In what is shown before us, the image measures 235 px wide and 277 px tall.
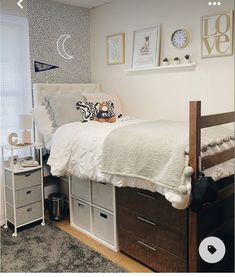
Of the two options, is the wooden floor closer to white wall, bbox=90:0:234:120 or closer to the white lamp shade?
the white lamp shade

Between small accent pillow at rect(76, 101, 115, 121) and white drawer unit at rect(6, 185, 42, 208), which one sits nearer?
white drawer unit at rect(6, 185, 42, 208)

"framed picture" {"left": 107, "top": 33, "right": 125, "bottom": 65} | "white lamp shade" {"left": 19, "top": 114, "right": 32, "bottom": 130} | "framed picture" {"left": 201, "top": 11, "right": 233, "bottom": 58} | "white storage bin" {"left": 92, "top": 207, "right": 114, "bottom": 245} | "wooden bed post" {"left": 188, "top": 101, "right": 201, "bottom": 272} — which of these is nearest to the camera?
"wooden bed post" {"left": 188, "top": 101, "right": 201, "bottom": 272}

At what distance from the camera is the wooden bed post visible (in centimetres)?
136

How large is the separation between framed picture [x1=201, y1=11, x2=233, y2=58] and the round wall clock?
14cm

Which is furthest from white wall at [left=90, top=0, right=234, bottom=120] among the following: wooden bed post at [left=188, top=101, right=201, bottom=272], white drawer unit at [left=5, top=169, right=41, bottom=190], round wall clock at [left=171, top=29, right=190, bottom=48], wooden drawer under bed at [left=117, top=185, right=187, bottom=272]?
white drawer unit at [left=5, top=169, right=41, bottom=190]

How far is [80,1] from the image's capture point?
276cm

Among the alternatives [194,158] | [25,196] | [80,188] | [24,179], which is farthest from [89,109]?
[194,158]

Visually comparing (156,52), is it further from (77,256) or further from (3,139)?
(77,256)

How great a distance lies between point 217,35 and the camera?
201 centimetres

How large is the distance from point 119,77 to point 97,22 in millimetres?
625

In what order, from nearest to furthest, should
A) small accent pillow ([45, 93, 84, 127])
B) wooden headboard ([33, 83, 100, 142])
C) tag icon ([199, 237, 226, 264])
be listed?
tag icon ([199, 237, 226, 264]) < small accent pillow ([45, 93, 84, 127]) < wooden headboard ([33, 83, 100, 142])

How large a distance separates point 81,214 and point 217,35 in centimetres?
171
